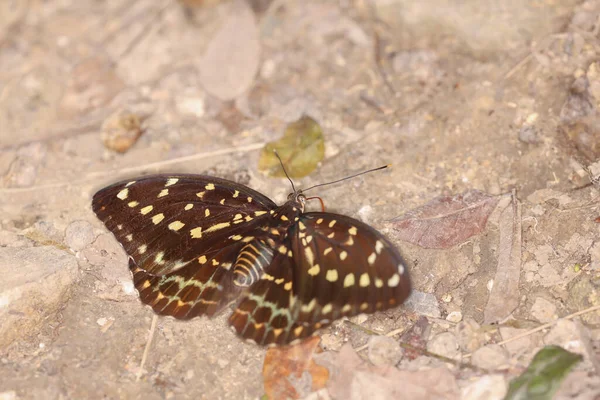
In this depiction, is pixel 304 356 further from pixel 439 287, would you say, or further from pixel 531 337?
pixel 531 337

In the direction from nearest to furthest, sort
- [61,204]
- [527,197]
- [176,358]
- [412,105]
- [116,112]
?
[176,358], [527,197], [61,204], [412,105], [116,112]

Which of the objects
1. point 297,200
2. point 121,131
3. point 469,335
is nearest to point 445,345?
point 469,335

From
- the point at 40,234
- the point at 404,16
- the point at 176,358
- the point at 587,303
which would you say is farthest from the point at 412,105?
the point at 40,234

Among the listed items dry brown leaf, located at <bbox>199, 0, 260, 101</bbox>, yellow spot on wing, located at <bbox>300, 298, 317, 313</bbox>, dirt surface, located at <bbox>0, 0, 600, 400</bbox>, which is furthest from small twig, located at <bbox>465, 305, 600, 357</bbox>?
dry brown leaf, located at <bbox>199, 0, 260, 101</bbox>

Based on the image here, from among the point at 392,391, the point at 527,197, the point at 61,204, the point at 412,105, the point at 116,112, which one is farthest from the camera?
the point at 116,112

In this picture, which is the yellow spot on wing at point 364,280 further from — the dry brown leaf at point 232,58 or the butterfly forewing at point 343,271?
the dry brown leaf at point 232,58

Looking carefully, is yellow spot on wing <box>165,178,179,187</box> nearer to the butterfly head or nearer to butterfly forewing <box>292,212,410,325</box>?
the butterfly head
